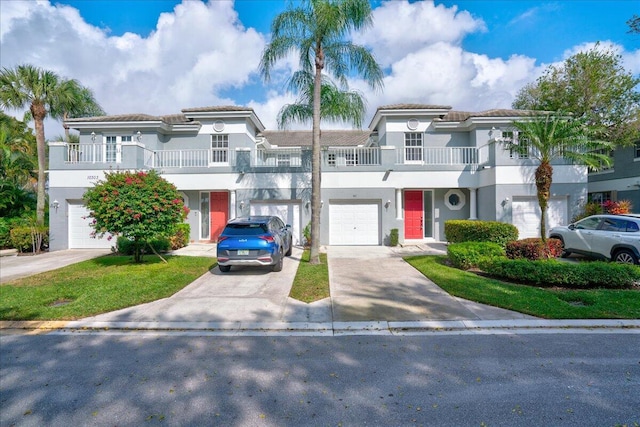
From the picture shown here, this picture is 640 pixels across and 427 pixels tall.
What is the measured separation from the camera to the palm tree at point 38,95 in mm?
16031

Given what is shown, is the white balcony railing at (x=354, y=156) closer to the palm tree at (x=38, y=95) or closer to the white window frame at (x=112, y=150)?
the white window frame at (x=112, y=150)

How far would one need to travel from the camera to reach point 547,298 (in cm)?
722

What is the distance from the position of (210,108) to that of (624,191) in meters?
23.4

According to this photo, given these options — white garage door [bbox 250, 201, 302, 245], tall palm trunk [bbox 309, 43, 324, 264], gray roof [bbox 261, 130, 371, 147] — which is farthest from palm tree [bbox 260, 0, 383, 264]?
gray roof [bbox 261, 130, 371, 147]

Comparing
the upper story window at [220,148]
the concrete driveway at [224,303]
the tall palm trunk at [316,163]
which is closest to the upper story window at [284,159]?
the upper story window at [220,148]

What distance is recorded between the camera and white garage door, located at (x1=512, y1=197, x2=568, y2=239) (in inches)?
613

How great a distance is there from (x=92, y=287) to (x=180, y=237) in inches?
286

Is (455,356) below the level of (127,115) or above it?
below

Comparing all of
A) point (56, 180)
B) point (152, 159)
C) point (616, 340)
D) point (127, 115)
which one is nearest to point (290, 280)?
point (616, 340)

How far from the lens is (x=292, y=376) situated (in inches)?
167

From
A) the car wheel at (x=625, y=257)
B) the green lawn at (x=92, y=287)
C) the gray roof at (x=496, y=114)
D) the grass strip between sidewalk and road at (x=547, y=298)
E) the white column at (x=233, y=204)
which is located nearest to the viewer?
the grass strip between sidewalk and road at (x=547, y=298)

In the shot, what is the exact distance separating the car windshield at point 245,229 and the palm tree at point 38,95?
12.9 m

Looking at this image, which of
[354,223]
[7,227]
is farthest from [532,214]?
[7,227]

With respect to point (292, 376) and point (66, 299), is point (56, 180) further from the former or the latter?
point (292, 376)
